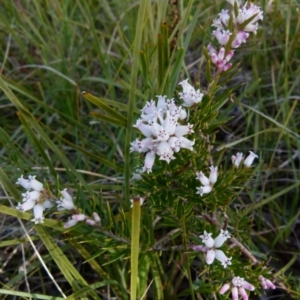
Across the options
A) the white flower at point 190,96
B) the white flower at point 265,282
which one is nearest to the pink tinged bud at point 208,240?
the white flower at point 265,282

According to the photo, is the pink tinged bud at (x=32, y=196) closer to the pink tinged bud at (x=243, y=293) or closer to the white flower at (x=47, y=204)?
the white flower at (x=47, y=204)

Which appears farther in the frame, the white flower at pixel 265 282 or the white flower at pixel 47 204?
the white flower at pixel 265 282

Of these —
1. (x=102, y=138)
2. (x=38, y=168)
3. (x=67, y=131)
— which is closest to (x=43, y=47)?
(x=67, y=131)

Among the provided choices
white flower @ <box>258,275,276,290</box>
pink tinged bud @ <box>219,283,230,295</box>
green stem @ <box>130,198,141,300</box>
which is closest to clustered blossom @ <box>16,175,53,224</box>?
green stem @ <box>130,198,141,300</box>

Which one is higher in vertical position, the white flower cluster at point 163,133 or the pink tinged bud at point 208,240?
the white flower cluster at point 163,133

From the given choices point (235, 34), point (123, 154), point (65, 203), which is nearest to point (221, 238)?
point (65, 203)

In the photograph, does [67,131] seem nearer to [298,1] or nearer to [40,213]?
[40,213]

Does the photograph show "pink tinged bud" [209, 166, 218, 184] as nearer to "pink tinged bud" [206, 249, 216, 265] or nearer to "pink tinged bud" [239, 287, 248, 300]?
"pink tinged bud" [206, 249, 216, 265]
